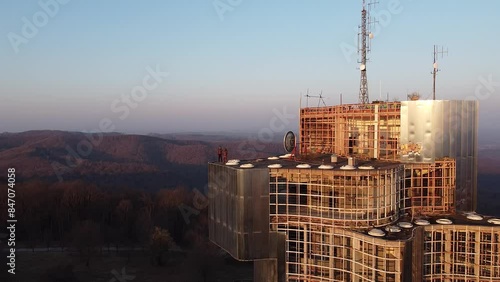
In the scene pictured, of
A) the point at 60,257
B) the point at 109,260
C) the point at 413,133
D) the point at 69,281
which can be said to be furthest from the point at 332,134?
the point at 60,257

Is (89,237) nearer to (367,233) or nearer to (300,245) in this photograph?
(300,245)

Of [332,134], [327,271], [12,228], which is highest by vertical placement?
[332,134]

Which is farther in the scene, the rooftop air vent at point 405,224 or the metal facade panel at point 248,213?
the metal facade panel at point 248,213

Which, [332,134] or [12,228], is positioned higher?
[332,134]

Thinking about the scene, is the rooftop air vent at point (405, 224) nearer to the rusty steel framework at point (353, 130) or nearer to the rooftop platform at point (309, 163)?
the rooftop platform at point (309, 163)

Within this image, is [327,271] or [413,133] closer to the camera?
[327,271]

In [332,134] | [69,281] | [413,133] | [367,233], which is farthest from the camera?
[69,281]

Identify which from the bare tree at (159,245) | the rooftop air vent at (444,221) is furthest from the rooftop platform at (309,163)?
the bare tree at (159,245)

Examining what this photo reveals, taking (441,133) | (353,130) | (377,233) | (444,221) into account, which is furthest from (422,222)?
(353,130)

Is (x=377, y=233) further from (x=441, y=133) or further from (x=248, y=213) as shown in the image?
(x=441, y=133)
